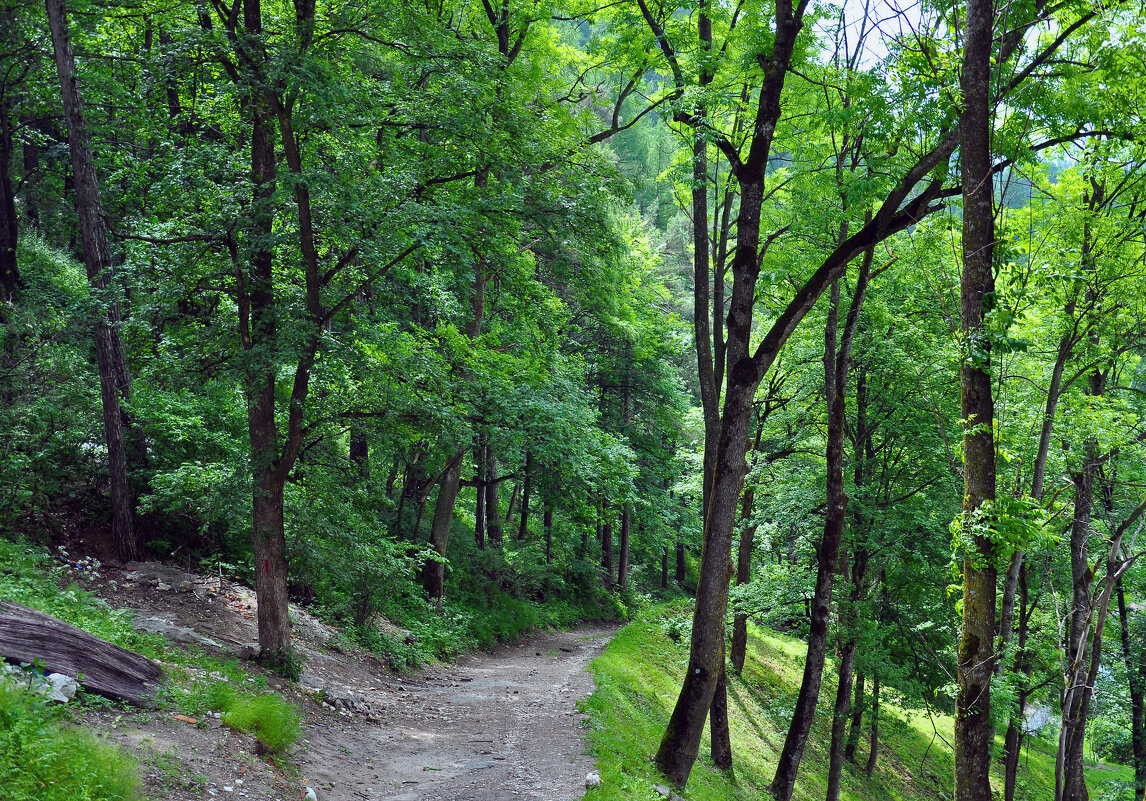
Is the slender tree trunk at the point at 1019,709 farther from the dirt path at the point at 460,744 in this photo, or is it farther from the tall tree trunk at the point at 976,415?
the dirt path at the point at 460,744

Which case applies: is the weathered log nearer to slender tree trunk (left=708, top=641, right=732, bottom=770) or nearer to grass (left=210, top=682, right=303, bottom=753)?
grass (left=210, top=682, right=303, bottom=753)

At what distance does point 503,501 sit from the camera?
1379 inches

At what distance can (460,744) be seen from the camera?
31.0ft

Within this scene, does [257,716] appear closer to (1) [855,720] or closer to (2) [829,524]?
(2) [829,524]

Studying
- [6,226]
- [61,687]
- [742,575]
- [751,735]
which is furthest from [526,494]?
[61,687]

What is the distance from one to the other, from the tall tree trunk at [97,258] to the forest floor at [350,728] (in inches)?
34.8

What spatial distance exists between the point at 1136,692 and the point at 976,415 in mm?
18597

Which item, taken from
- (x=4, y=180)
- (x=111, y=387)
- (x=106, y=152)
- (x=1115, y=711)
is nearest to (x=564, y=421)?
(x=111, y=387)

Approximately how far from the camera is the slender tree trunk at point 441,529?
55.3 ft

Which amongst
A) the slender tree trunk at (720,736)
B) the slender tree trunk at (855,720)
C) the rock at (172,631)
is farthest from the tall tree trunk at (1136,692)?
the rock at (172,631)

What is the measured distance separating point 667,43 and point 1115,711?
840 inches

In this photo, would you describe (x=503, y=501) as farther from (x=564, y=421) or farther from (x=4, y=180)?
(x=4, y=180)

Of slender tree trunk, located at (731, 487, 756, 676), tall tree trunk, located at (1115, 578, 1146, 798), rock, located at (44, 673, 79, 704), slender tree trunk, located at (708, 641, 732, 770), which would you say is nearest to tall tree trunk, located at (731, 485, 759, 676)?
slender tree trunk, located at (731, 487, 756, 676)

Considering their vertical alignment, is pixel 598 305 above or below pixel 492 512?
above
